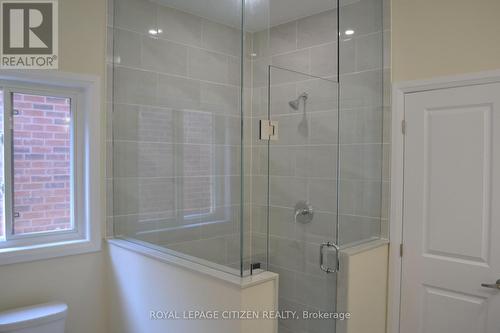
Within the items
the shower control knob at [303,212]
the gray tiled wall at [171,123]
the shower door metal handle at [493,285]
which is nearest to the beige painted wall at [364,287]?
the shower control knob at [303,212]

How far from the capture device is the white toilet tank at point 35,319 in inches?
82.3

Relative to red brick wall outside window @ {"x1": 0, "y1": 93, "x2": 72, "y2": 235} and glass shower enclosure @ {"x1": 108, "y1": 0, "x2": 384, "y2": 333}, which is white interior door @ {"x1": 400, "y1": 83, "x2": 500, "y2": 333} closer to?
glass shower enclosure @ {"x1": 108, "y1": 0, "x2": 384, "y2": 333}

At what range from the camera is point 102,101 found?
2650mm

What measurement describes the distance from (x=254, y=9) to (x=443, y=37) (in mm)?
1280

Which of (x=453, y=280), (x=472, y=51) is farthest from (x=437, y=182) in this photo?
(x=472, y=51)

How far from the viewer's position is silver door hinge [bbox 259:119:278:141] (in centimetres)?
189

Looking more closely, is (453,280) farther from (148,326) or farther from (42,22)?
(42,22)

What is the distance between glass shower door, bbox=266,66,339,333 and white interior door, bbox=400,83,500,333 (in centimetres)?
53

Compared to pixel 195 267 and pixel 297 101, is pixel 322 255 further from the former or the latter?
pixel 297 101

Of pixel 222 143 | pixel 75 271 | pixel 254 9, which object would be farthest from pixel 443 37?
pixel 75 271

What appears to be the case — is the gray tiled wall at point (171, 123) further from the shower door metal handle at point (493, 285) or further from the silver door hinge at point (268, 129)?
the shower door metal handle at point (493, 285)

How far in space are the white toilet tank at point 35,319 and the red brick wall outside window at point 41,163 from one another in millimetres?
512

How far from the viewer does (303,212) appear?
8.02 ft

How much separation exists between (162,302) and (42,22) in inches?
78.5
